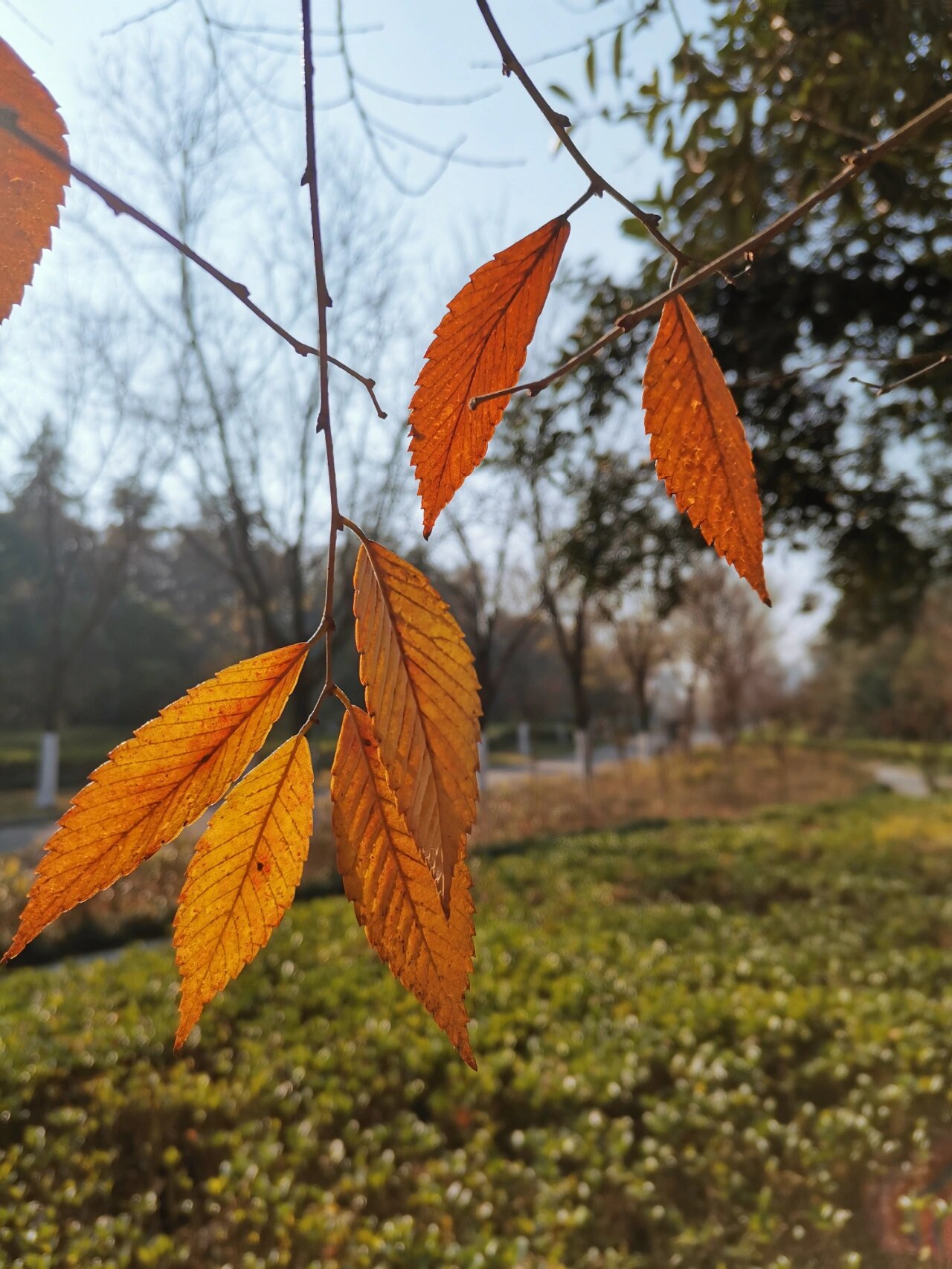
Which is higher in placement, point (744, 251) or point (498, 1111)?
point (744, 251)

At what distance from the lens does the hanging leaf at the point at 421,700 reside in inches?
7.2

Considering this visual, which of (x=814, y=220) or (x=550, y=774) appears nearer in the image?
(x=814, y=220)

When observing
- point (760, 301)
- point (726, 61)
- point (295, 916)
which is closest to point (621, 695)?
point (295, 916)

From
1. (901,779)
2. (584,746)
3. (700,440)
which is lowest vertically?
(901,779)

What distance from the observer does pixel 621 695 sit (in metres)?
13.6

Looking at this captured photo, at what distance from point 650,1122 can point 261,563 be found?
5411 millimetres

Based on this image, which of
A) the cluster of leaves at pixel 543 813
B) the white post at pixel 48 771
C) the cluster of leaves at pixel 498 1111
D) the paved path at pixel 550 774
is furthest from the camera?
the white post at pixel 48 771

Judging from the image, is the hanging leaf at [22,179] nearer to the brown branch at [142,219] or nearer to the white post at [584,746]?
the brown branch at [142,219]

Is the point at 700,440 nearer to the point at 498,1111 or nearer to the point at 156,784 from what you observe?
the point at 156,784

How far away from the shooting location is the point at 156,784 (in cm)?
20

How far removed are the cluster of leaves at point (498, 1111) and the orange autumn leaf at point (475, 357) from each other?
5.38ft

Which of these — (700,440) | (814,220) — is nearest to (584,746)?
(814,220)

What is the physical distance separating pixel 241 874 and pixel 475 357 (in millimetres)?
153

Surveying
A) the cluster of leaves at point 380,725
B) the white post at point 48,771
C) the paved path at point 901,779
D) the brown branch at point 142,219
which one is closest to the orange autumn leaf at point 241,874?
the cluster of leaves at point 380,725
